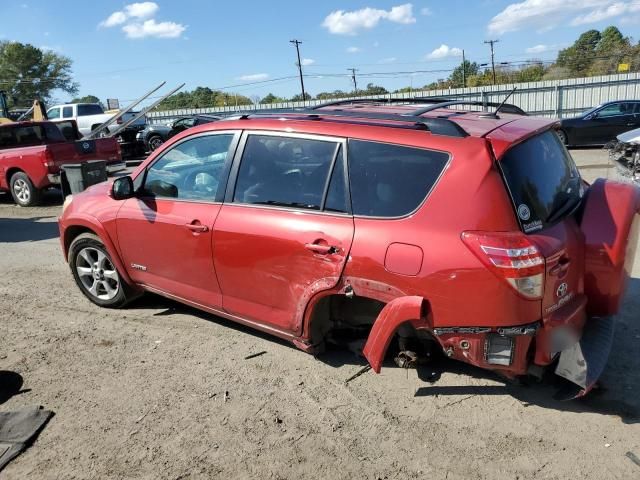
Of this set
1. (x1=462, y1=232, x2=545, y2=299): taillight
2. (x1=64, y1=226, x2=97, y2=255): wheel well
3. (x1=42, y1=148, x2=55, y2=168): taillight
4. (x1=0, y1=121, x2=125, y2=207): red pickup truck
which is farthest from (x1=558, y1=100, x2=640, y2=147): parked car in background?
(x1=462, y1=232, x2=545, y2=299): taillight

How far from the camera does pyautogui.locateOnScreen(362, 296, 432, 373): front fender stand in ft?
9.70

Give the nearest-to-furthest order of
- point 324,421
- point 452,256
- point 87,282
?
point 452,256 < point 324,421 < point 87,282

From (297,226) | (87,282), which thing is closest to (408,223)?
(297,226)

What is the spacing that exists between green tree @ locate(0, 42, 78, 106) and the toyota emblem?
288ft

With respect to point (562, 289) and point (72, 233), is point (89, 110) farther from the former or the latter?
point (562, 289)

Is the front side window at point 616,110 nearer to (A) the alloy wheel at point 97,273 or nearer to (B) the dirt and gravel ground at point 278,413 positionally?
(B) the dirt and gravel ground at point 278,413

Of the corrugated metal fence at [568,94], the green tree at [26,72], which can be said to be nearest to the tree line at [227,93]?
the green tree at [26,72]

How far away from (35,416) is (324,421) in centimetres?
182

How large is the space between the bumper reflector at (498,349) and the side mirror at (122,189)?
306cm

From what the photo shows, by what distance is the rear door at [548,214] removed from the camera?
2832mm

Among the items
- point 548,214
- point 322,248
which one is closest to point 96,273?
point 322,248

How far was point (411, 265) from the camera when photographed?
9.69 ft

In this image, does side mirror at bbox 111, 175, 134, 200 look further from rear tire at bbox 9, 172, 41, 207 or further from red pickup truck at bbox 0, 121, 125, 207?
rear tire at bbox 9, 172, 41, 207

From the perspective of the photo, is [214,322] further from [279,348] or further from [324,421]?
Answer: [324,421]
